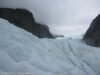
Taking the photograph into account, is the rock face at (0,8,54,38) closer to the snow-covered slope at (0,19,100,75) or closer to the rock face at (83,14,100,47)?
the rock face at (83,14,100,47)

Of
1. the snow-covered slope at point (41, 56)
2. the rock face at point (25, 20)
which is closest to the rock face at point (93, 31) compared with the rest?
the rock face at point (25, 20)

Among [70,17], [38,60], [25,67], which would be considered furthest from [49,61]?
[70,17]

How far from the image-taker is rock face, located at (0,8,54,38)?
11.8ft

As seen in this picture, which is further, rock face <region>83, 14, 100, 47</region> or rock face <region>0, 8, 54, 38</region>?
rock face <region>0, 8, 54, 38</region>

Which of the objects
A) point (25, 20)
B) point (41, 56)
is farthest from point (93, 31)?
point (41, 56)

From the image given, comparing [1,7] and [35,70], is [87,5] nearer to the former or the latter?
[1,7]

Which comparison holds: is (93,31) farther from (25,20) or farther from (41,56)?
(41,56)

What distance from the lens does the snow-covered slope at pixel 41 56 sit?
3.43ft

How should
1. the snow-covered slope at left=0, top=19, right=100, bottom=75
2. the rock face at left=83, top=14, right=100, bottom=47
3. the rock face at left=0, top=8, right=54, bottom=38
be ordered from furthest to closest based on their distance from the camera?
the rock face at left=0, top=8, right=54, bottom=38, the rock face at left=83, top=14, right=100, bottom=47, the snow-covered slope at left=0, top=19, right=100, bottom=75

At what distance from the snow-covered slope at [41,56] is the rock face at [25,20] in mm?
2166

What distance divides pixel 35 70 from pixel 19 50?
0.21 m

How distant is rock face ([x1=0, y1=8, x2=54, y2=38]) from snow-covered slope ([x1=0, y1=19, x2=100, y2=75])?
217 cm

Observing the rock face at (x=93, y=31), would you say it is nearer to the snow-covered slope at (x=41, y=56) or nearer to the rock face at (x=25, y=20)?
the rock face at (x=25, y=20)

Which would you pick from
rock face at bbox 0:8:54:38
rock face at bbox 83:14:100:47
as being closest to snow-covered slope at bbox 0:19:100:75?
rock face at bbox 83:14:100:47
